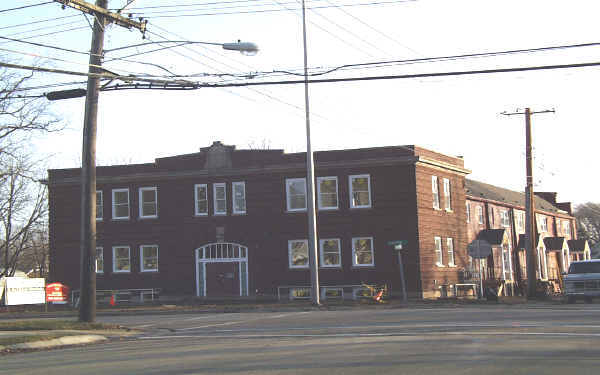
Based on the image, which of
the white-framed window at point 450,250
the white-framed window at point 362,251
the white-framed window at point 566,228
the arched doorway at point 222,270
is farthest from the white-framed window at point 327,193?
the white-framed window at point 566,228

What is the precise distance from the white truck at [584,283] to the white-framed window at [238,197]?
1704 cm

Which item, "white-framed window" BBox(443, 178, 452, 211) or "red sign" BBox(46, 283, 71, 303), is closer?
"red sign" BBox(46, 283, 71, 303)

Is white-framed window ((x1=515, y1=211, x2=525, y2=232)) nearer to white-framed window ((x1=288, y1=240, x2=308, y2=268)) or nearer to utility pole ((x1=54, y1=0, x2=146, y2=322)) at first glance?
white-framed window ((x1=288, y1=240, x2=308, y2=268))

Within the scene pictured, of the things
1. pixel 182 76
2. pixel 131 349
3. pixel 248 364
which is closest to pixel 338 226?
pixel 182 76

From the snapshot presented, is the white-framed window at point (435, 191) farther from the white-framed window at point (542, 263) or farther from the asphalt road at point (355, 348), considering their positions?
the white-framed window at point (542, 263)

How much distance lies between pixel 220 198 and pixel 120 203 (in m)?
6.11

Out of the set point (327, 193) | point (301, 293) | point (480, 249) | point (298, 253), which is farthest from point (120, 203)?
point (480, 249)

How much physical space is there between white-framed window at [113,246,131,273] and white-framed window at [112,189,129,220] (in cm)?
179

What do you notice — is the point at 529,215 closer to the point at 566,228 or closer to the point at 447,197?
the point at 447,197

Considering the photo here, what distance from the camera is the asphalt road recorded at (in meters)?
12.1

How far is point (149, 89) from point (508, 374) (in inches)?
513

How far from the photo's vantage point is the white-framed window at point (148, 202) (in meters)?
42.5

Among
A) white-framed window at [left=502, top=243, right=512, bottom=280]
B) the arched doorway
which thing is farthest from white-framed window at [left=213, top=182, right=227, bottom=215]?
white-framed window at [left=502, top=243, right=512, bottom=280]

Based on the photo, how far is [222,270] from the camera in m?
41.0
